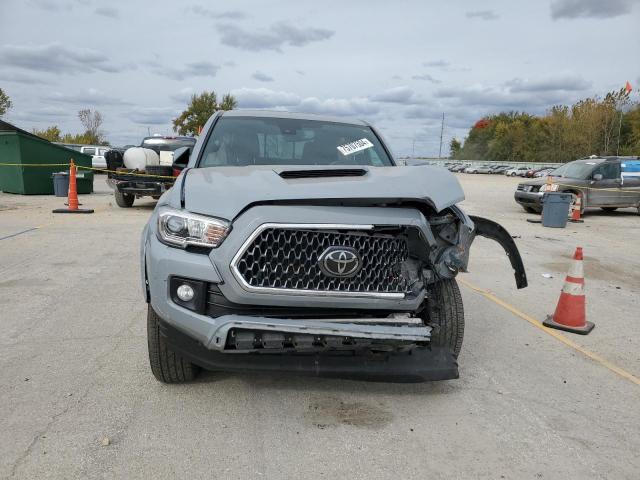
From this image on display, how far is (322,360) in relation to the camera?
2857 millimetres

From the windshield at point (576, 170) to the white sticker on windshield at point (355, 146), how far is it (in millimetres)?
12635

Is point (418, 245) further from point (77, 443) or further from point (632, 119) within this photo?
point (632, 119)

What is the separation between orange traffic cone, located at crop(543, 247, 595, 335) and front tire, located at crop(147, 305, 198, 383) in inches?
131

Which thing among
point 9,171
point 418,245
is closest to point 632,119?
point 9,171

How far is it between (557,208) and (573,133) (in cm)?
6782

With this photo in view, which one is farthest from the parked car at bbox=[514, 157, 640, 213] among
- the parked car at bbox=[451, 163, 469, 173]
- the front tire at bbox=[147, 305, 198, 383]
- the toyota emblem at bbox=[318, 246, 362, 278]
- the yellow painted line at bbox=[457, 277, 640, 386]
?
the parked car at bbox=[451, 163, 469, 173]

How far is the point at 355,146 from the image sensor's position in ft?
14.6

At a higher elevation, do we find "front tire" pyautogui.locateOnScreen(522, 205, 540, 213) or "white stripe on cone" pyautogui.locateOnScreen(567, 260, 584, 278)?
"white stripe on cone" pyautogui.locateOnScreen(567, 260, 584, 278)

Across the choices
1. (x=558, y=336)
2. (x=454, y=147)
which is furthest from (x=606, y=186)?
(x=454, y=147)

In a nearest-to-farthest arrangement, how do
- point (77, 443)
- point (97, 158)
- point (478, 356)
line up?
point (77, 443), point (478, 356), point (97, 158)

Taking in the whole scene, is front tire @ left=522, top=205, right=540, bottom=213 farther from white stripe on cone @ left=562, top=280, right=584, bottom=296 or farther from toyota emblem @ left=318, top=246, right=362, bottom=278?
toyota emblem @ left=318, top=246, right=362, bottom=278

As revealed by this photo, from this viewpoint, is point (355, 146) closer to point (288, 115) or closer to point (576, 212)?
point (288, 115)

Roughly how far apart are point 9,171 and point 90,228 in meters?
8.58

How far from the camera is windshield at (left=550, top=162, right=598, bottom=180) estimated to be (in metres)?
15.1
